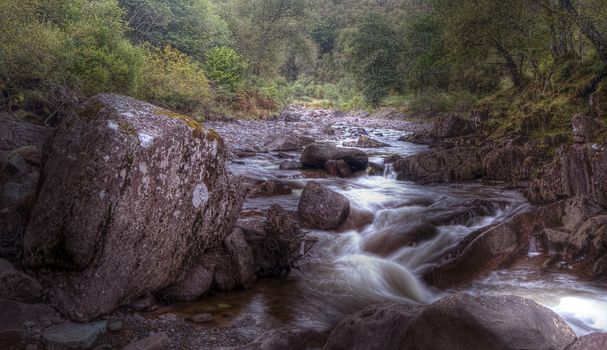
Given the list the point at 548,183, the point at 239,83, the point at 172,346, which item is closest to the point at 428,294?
the point at 172,346

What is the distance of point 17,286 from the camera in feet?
14.8

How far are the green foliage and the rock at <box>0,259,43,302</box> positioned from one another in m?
28.7

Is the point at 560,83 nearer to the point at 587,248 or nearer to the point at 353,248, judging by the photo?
the point at 587,248

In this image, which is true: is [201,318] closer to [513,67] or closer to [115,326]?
[115,326]

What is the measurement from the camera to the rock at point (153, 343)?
13.0ft

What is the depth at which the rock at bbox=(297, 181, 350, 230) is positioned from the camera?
8664 millimetres

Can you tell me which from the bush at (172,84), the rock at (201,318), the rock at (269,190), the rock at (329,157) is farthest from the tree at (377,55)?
the rock at (201,318)

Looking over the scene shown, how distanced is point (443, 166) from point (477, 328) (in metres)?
10.8

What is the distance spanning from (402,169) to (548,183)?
5059mm

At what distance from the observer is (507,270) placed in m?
6.97

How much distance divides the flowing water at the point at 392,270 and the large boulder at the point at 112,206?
2.94ft

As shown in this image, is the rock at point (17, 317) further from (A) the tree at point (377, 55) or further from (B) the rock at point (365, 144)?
(A) the tree at point (377, 55)

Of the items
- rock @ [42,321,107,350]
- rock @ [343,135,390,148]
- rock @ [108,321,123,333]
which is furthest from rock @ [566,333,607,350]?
rock @ [343,135,390,148]

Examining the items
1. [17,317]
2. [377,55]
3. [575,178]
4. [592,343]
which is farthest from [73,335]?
[377,55]
